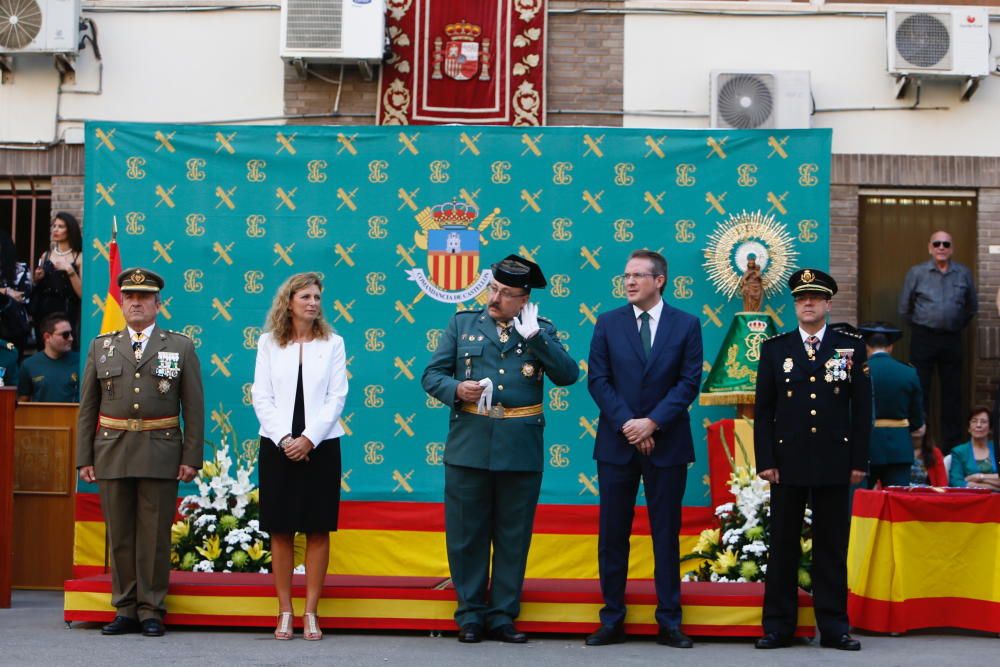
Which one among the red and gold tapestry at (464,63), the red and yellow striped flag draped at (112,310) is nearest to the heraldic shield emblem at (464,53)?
the red and gold tapestry at (464,63)

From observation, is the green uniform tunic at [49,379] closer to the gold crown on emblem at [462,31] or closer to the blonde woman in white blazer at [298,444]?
the blonde woman in white blazer at [298,444]

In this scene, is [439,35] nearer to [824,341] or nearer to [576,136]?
[576,136]

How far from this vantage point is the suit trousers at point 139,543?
282 inches

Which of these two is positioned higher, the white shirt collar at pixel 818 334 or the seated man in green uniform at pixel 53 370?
the white shirt collar at pixel 818 334

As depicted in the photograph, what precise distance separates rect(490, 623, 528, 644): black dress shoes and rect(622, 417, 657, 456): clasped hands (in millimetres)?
1102

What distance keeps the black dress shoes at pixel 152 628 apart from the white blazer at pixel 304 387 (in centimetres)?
110

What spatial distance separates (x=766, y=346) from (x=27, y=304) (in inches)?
238

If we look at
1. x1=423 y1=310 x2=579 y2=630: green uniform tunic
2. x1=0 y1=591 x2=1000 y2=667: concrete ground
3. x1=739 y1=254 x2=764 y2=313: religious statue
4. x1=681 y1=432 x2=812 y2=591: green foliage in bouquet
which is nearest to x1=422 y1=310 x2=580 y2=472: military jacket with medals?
x1=423 y1=310 x2=579 y2=630: green uniform tunic

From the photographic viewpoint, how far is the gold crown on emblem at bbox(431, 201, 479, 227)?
9.52 meters

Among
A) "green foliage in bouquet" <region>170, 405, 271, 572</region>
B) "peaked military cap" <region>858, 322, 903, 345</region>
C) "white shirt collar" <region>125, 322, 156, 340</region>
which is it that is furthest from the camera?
"peaked military cap" <region>858, 322, 903, 345</region>

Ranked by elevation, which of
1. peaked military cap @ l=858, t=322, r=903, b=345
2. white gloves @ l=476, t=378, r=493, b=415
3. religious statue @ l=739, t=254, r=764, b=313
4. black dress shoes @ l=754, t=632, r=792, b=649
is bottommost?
black dress shoes @ l=754, t=632, r=792, b=649

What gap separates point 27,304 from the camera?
10.7 m

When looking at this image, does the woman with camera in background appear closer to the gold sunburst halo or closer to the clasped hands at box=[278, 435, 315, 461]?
the clasped hands at box=[278, 435, 315, 461]

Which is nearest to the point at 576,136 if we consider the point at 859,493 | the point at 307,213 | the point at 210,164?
the point at 307,213
